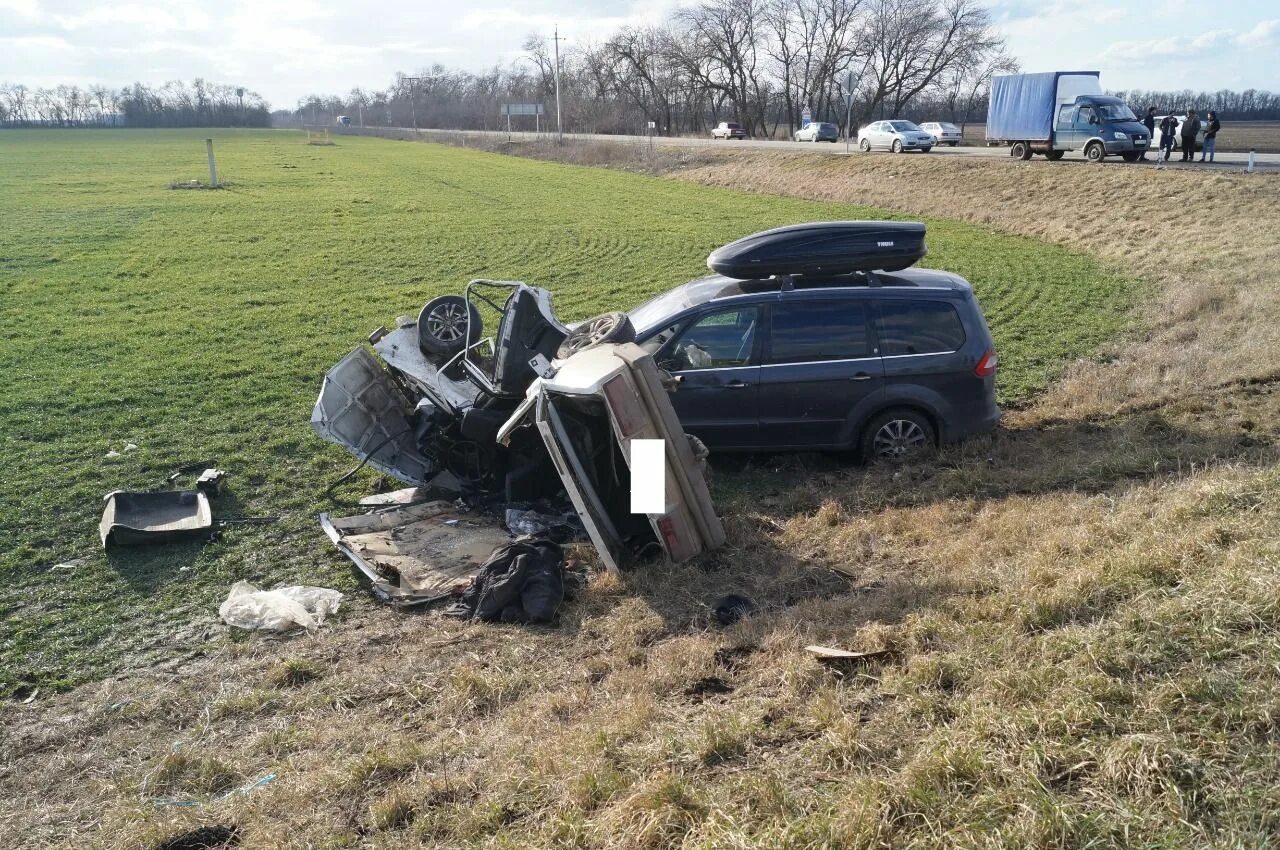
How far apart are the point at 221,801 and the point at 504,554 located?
103 inches

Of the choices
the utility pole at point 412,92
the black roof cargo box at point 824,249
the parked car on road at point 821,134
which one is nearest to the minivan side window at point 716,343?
the black roof cargo box at point 824,249

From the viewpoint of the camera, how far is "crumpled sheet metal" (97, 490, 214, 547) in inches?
293

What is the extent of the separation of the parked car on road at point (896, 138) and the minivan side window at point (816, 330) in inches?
1237

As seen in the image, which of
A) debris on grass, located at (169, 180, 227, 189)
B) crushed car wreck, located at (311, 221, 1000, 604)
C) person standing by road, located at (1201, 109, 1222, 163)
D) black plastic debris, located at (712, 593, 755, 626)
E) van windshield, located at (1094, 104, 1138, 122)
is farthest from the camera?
debris on grass, located at (169, 180, 227, 189)

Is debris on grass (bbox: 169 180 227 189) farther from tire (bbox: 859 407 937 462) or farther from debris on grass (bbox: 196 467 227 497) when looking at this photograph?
tire (bbox: 859 407 937 462)

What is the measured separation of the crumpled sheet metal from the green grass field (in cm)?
15

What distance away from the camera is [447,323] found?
9.60 meters

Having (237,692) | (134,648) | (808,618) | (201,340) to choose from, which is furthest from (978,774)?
(201,340)

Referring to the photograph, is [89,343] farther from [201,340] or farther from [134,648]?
[134,648]

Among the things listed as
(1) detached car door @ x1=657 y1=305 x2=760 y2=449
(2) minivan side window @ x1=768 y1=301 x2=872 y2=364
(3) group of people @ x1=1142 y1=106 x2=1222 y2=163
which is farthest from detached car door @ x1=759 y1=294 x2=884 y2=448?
(3) group of people @ x1=1142 y1=106 x2=1222 y2=163

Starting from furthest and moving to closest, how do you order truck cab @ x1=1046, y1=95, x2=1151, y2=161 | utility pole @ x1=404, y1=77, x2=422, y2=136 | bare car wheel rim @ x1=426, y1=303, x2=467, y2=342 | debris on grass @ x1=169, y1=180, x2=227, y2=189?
utility pole @ x1=404, y1=77, x2=422, y2=136
debris on grass @ x1=169, y1=180, x2=227, y2=189
truck cab @ x1=1046, y1=95, x2=1151, y2=161
bare car wheel rim @ x1=426, y1=303, x2=467, y2=342

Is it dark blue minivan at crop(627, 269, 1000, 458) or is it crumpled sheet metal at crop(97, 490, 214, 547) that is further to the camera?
dark blue minivan at crop(627, 269, 1000, 458)

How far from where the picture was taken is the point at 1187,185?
74.3 feet

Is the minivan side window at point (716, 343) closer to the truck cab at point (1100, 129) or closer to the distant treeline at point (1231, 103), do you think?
the truck cab at point (1100, 129)
